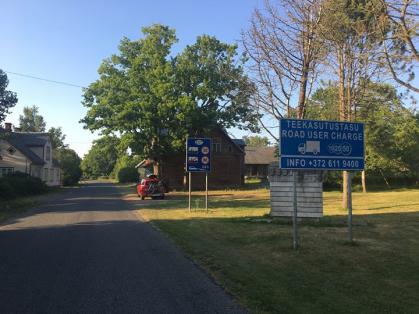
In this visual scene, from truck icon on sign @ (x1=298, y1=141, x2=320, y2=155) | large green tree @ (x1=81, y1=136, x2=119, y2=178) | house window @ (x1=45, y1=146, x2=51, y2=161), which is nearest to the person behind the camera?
truck icon on sign @ (x1=298, y1=141, x2=320, y2=155)

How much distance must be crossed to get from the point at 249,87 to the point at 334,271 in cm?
1422

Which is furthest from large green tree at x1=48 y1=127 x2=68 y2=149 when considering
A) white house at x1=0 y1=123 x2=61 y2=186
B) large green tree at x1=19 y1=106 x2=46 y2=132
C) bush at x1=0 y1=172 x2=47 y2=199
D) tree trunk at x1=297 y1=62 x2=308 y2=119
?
tree trunk at x1=297 y1=62 x2=308 y2=119

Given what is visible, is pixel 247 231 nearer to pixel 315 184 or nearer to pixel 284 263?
pixel 315 184

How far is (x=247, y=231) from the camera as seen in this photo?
45.5 feet

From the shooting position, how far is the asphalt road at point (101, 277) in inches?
252

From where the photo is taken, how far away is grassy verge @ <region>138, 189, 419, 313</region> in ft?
21.5

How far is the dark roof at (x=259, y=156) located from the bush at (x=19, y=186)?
1812 inches

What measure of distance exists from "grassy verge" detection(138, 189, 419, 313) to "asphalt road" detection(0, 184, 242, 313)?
54 centimetres

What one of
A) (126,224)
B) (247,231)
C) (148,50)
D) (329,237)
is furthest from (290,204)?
(148,50)

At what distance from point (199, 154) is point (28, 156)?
35.0m

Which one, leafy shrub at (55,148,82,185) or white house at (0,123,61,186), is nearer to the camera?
white house at (0,123,61,186)

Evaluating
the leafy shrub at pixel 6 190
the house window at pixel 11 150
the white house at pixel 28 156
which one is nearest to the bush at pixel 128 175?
the white house at pixel 28 156

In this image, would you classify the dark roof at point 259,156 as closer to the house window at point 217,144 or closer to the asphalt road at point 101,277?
the house window at point 217,144

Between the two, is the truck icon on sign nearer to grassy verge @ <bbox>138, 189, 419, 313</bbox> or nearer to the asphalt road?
grassy verge @ <bbox>138, 189, 419, 313</bbox>
